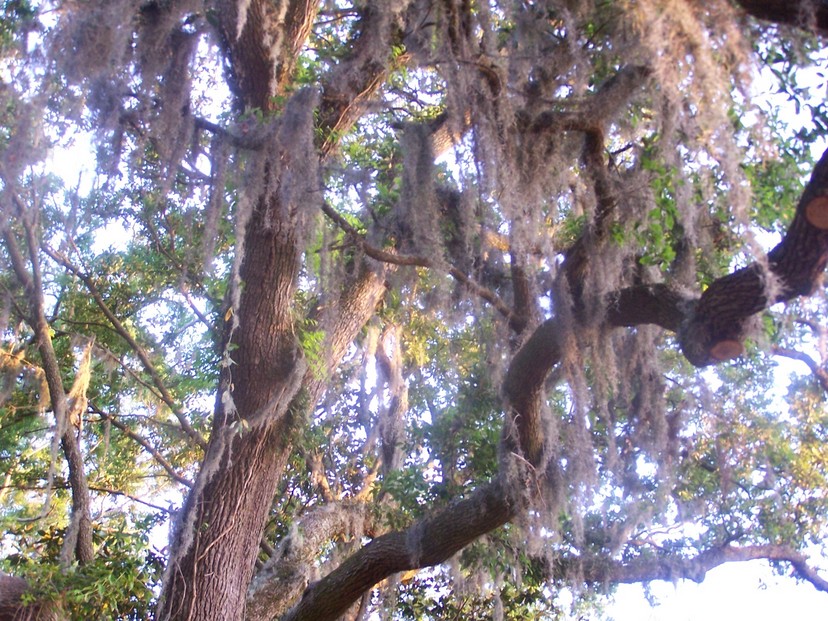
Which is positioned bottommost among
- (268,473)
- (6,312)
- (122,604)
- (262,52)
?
(122,604)

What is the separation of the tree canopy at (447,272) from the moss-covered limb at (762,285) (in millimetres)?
10

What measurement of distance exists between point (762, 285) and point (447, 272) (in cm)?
160

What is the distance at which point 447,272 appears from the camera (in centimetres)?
420

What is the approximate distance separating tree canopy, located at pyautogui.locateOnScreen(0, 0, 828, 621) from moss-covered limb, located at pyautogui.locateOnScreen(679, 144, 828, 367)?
1 centimetres

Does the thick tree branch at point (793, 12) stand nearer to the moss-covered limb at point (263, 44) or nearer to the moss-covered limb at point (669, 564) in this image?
the moss-covered limb at point (263, 44)

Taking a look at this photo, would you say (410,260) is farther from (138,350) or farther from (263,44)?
(138,350)

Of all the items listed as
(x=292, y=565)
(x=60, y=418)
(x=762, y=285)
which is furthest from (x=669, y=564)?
(x=60, y=418)

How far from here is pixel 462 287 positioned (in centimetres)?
445

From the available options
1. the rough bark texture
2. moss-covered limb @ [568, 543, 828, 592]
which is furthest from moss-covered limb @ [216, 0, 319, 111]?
moss-covered limb @ [568, 543, 828, 592]

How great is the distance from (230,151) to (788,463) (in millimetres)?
4398

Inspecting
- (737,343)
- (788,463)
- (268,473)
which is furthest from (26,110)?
(788,463)

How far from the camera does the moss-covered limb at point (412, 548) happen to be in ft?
13.8

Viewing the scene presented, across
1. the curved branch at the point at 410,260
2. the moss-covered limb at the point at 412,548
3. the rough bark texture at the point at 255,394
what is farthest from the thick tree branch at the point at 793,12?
the moss-covered limb at the point at 412,548

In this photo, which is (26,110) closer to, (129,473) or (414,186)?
(414,186)
